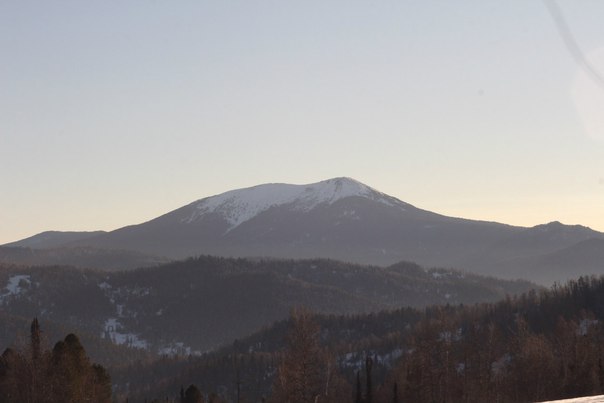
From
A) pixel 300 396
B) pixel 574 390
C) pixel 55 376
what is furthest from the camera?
pixel 55 376

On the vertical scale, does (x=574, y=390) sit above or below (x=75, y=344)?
below

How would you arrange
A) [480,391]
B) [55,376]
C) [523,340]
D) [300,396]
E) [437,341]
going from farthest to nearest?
[523,340]
[437,341]
[480,391]
[55,376]
[300,396]

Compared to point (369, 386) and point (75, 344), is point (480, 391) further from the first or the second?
point (75, 344)

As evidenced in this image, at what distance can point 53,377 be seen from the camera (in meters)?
125

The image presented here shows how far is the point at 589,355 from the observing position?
13438 centimetres

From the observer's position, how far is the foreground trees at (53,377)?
123m

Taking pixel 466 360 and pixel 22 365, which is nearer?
pixel 22 365

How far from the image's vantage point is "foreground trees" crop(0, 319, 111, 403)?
123 meters

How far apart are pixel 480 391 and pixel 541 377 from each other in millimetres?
10441

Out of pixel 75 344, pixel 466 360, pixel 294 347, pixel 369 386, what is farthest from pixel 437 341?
pixel 75 344

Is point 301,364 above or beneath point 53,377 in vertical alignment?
above

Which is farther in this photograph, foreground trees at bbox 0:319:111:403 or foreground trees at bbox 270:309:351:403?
foreground trees at bbox 0:319:111:403

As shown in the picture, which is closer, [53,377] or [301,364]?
[301,364]

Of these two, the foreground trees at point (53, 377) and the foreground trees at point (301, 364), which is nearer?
the foreground trees at point (301, 364)
